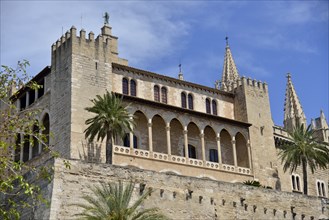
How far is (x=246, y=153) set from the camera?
51312 mm

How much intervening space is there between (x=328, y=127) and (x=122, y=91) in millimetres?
34380

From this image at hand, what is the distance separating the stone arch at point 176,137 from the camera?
48.9 metres

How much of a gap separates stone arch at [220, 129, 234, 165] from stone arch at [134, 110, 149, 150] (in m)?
7.44

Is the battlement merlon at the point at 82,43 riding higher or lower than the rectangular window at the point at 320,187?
higher

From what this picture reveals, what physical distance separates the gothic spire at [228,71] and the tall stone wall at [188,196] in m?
27.8

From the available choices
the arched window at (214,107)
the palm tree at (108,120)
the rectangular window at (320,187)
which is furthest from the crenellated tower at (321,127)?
the palm tree at (108,120)

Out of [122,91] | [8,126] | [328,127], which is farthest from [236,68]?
[8,126]

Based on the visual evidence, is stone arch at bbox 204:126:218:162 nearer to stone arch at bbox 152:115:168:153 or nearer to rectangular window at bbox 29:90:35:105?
stone arch at bbox 152:115:168:153

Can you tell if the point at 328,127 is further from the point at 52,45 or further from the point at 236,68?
the point at 52,45

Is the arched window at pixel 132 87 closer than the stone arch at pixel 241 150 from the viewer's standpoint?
Yes

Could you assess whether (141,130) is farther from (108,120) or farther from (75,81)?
(108,120)

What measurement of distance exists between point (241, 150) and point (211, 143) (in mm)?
2801

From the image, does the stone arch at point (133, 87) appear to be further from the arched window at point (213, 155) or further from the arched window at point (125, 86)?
the arched window at point (213, 155)

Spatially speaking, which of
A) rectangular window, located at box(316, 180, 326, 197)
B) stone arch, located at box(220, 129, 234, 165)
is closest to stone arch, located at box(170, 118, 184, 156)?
stone arch, located at box(220, 129, 234, 165)
